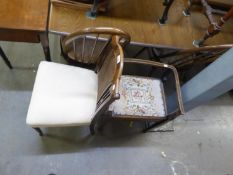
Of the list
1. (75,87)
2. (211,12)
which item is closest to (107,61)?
(75,87)

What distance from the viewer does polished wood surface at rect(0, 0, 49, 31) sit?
45.4 inches

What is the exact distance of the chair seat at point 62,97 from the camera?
1.20 metres

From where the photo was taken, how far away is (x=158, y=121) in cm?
150

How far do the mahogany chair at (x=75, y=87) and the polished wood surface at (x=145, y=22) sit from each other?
15 centimetres

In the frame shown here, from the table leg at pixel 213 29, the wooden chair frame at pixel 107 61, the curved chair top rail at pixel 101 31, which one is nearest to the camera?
the wooden chair frame at pixel 107 61

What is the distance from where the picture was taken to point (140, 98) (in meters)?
1.42

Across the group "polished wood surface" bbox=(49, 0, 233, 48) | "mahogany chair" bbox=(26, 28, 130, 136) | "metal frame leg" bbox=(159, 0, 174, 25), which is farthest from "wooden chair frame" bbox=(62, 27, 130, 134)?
"metal frame leg" bbox=(159, 0, 174, 25)

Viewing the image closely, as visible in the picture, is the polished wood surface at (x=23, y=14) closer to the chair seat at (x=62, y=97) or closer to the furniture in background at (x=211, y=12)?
the chair seat at (x=62, y=97)

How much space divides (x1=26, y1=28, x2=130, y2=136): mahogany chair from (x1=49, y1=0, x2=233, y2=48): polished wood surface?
0.15 m

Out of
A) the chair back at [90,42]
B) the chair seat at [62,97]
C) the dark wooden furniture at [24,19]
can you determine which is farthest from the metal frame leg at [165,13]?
the dark wooden furniture at [24,19]

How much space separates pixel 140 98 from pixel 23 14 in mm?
873

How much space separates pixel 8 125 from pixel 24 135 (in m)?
0.14

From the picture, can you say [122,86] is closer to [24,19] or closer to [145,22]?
[145,22]

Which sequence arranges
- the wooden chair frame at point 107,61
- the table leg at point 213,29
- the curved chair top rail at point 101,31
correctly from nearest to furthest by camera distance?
the wooden chair frame at point 107,61 < the curved chair top rail at point 101,31 < the table leg at point 213,29
